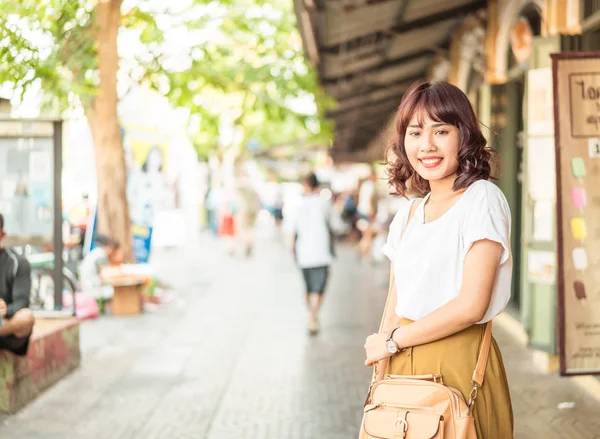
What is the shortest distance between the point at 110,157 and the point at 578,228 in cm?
795

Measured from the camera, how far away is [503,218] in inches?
99.3

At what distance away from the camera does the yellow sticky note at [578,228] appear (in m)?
5.75

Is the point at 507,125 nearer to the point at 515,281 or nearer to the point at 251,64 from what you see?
the point at 515,281

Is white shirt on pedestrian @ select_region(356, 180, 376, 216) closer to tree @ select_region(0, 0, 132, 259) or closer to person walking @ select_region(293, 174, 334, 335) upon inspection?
tree @ select_region(0, 0, 132, 259)

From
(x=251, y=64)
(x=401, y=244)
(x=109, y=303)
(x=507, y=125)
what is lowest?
(x=109, y=303)

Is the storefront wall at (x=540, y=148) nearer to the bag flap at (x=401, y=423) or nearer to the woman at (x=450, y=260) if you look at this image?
the woman at (x=450, y=260)

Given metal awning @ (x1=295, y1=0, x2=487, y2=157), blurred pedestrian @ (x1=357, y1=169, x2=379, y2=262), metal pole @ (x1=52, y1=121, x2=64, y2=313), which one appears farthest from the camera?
blurred pedestrian @ (x1=357, y1=169, x2=379, y2=262)

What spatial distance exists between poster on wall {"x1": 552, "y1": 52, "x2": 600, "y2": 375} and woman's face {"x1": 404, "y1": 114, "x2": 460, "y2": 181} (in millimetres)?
3068

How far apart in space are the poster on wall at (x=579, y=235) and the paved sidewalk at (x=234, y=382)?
0.52 meters

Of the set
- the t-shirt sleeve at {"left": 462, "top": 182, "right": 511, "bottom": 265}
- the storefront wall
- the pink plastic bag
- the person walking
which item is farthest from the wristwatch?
the pink plastic bag

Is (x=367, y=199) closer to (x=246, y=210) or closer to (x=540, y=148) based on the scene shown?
(x=246, y=210)

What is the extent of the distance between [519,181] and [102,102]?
5.47 meters

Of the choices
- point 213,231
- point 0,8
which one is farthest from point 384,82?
point 213,231

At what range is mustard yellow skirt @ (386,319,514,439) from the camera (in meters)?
2.55
